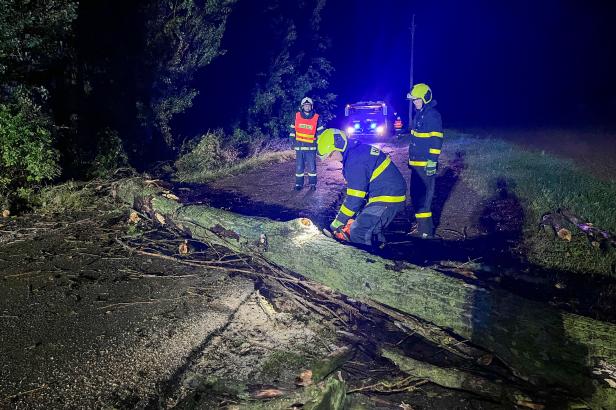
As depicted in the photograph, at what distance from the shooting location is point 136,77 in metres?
9.23

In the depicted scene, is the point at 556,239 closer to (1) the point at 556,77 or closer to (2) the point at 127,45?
(2) the point at 127,45

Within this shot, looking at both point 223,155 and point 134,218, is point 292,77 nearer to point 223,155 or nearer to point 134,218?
point 223,155

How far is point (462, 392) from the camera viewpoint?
9.63 ft

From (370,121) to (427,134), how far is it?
37.8ft

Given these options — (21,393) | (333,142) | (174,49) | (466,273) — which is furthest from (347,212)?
(174,49)

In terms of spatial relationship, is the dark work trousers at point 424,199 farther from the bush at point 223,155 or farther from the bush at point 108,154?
the bush at point 108,154

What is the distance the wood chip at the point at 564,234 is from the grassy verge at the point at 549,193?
0.08 meters

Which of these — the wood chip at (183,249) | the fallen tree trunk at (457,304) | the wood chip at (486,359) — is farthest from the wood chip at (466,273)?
the wood chip at (183,249)

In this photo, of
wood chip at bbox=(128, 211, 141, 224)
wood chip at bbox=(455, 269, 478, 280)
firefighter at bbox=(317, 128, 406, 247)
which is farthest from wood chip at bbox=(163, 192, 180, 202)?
wood chip at bbox=(455, 269, 478, 280)

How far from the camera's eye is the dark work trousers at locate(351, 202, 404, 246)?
4887 millimetres

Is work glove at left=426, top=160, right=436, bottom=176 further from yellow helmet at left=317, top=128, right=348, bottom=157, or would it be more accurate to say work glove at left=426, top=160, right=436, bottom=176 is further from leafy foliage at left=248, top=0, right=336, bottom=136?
leafy foliage at left=248, top=0, right=336, bottom=136

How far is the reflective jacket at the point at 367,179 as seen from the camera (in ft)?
15.2

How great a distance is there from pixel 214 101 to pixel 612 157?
11.5 metres

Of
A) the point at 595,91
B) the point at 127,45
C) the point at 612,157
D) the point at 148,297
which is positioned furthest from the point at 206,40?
the point at 595,91
